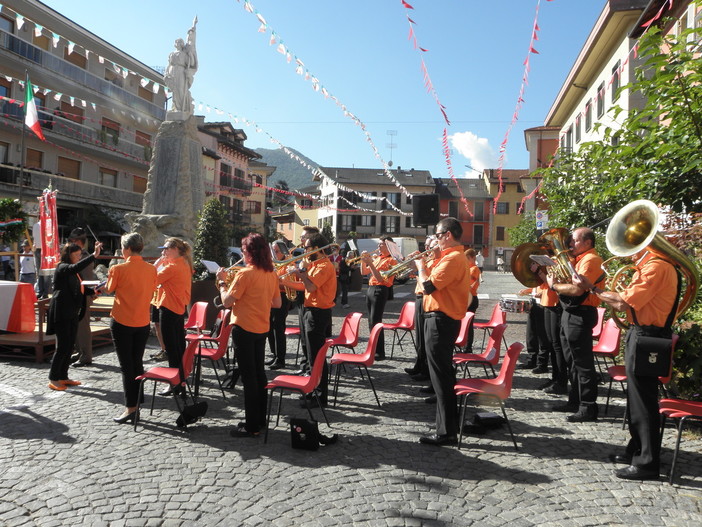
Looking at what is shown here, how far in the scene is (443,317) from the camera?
15.1 ft

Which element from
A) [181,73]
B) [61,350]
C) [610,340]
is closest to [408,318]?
[610,340]

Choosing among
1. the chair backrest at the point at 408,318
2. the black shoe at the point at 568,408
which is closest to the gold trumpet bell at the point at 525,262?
the black shoe at the point at 568,408

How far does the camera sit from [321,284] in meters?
5.97

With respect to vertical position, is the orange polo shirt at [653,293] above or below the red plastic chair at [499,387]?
above

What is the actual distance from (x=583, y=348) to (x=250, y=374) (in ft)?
10.4

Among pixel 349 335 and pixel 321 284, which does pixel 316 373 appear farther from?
pixel 349 335

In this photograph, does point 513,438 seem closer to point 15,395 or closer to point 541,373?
point 541,373

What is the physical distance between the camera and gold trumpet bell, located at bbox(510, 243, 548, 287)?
6309 mm

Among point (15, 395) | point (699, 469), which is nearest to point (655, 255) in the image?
point (699, 469)

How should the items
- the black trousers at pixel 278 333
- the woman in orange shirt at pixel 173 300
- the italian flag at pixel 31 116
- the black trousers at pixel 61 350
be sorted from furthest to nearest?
the italian flag at pixel 31 116 → the black trousers at pixel 278 333 → the black trousers at pixel 61 350 → the woman in orange shirt at pixel 173 300

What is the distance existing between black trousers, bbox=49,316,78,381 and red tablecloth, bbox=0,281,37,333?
2.51 meters

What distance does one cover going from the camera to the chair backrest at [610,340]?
620 cm

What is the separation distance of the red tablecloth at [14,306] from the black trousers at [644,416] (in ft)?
26.2

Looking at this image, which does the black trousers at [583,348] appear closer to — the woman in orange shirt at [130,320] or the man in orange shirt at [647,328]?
the man in orange shirt at [647,328]
